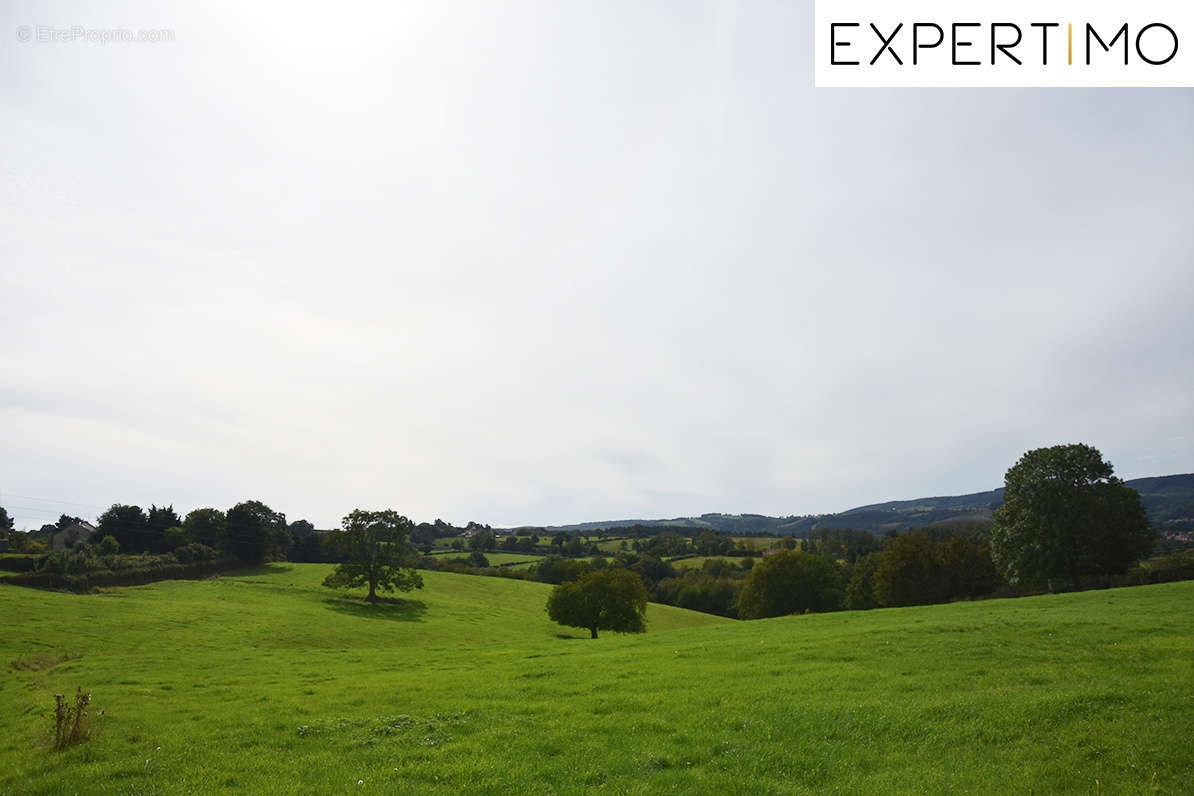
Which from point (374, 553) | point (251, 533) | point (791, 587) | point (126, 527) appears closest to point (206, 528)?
point (251, 533)

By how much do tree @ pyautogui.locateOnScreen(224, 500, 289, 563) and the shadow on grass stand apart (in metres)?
35.5

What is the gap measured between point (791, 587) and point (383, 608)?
55511 mm

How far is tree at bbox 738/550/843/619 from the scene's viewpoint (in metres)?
81.1

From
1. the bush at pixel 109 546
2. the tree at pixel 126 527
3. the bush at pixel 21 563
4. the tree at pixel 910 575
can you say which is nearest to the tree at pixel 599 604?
the tree at pixel 910 575

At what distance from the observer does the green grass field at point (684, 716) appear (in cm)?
1085

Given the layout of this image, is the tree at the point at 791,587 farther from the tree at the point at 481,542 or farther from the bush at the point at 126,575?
the tree at the point at 481,542

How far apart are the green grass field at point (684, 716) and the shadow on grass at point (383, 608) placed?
35901 mm

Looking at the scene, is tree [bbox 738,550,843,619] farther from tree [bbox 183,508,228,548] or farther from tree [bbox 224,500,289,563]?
tree [bbox 183,508,228,548]

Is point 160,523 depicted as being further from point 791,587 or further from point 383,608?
point 791,587

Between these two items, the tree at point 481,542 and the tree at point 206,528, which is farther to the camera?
the tree at point 481,542

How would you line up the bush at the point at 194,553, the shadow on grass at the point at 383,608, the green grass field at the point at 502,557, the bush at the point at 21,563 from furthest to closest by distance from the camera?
1. the green grass field at the point at 502,557
2. the bush at the point at 194,553
3. the bush at the point at 21,563
4. the shadow on grass at the point at 383,608

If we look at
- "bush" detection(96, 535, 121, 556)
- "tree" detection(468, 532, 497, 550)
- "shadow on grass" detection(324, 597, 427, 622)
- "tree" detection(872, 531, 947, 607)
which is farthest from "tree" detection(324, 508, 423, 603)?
"tree" detection(468, 532, 497, 550)

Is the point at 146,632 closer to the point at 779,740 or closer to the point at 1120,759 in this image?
the point at 779,740

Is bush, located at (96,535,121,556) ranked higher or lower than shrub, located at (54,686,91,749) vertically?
lower
